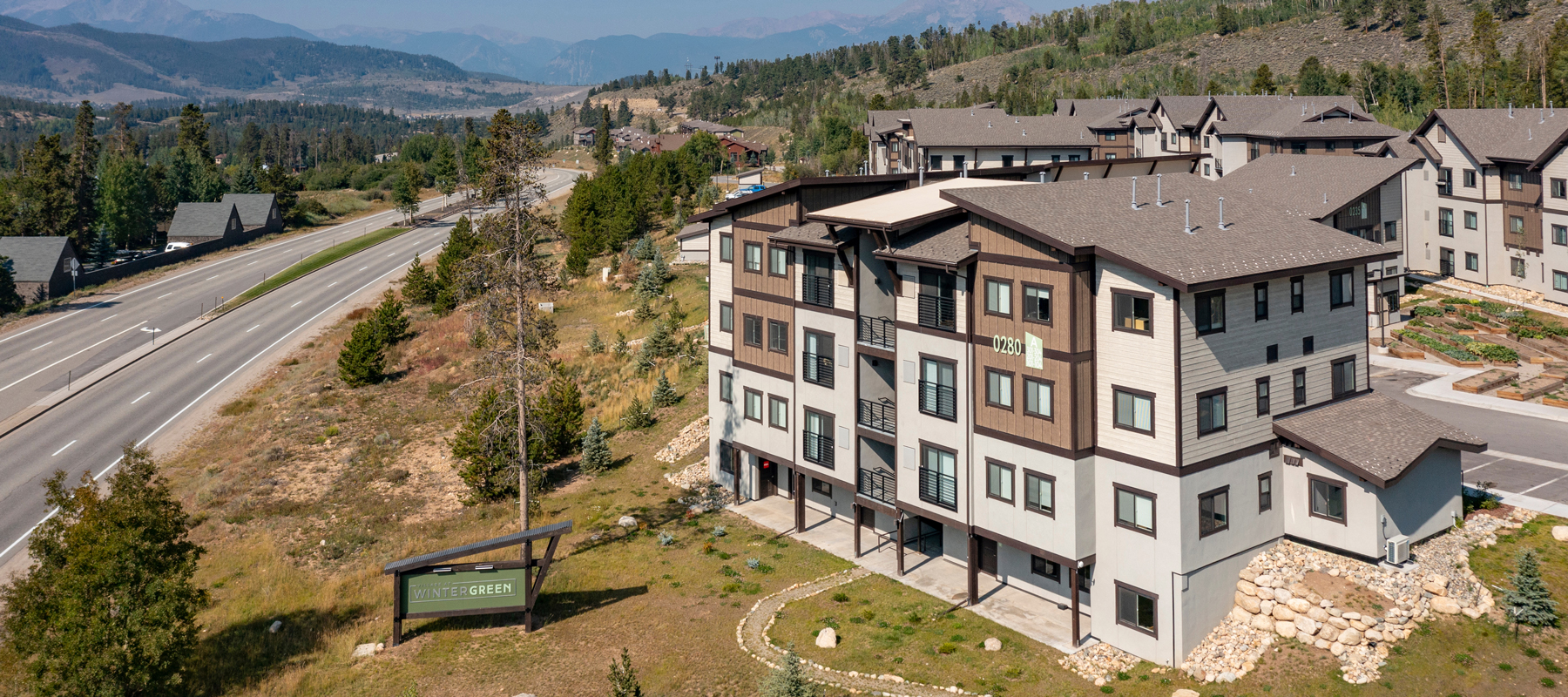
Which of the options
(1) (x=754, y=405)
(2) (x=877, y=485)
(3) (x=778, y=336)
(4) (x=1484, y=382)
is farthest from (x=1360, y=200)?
(1) (x=754, y=405)

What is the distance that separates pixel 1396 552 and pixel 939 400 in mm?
12770

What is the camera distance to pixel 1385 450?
28.9m

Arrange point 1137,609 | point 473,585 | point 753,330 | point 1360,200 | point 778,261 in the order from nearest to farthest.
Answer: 1. point 1137,609
2. point 473,585
3. point 778,261
4. point 753,330
5. point 1360,200

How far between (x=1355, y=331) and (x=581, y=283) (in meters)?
64.1

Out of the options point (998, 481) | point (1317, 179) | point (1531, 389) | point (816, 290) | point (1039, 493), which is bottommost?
point (1039, 493)

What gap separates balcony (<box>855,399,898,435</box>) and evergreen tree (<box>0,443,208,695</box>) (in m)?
19.9

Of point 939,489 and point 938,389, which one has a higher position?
point 938,389

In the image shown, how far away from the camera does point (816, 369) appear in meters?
38.0

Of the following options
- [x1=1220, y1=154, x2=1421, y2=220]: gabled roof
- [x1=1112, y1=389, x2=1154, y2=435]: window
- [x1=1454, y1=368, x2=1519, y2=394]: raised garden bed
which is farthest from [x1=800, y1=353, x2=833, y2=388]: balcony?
[x1=1454, y1=368, x2=1519, y2=394]: raised garden bed

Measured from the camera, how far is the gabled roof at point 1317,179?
2105 inches

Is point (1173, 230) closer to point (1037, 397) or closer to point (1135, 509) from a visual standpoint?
point (1037, 397)

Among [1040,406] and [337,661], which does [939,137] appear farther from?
[337,661]

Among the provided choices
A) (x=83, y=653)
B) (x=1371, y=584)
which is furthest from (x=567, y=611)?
(x=1371, y=584)

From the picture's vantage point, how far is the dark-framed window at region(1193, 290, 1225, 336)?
88.7 feet
